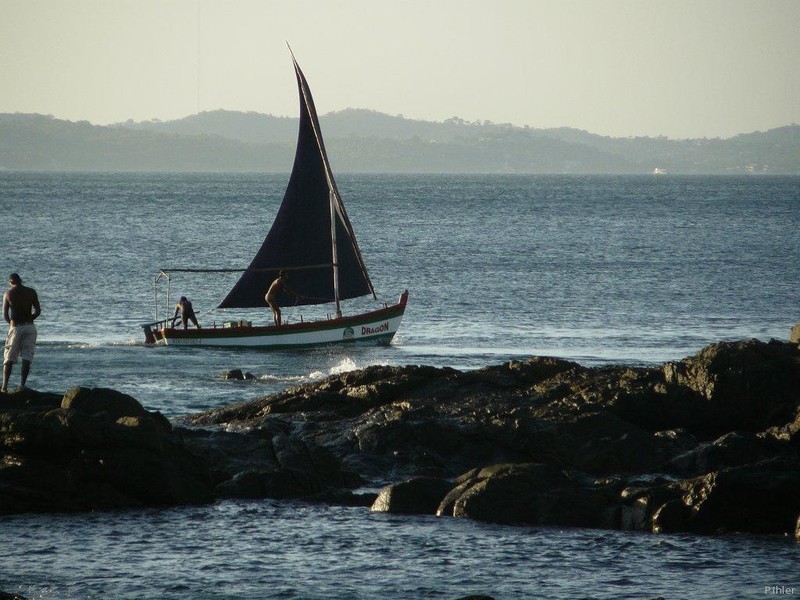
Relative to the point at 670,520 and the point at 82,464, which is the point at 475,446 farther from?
the point at 82,464

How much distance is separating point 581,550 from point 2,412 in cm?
848

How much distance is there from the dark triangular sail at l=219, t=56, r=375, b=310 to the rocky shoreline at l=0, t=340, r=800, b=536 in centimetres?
1642

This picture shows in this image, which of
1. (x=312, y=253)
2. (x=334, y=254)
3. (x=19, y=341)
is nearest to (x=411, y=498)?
(x=19, y=341)

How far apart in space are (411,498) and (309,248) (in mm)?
23017

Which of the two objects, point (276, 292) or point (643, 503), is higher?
point (276, 292)

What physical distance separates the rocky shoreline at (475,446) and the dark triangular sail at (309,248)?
1642 centimetres

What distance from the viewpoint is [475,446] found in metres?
19.5

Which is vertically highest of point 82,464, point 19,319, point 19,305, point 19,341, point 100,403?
point 19,305

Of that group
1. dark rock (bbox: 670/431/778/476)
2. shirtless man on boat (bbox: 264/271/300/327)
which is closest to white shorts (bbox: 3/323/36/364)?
dark rock (bbox: 670/431/778/476)

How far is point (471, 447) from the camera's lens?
19.5m

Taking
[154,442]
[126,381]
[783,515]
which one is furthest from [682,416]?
[126,381]

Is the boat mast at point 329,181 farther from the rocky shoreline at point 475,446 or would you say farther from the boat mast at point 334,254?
the rocky shoreline at point 475,446

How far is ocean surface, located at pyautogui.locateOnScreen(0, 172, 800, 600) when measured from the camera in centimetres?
1485

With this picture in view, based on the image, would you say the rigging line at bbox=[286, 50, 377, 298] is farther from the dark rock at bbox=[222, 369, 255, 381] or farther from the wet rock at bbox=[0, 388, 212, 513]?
the wet rock at bbox=[0, 388, 212, 513]
